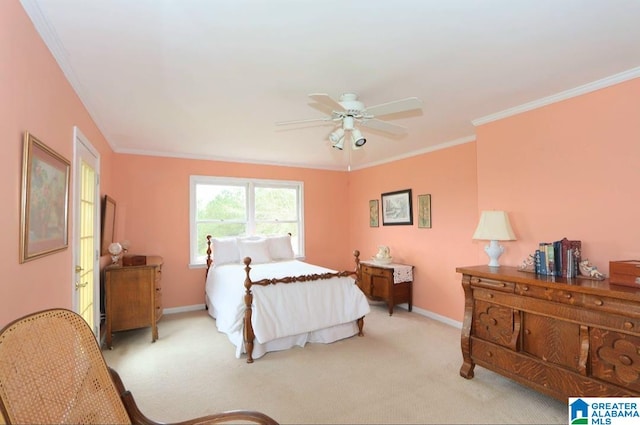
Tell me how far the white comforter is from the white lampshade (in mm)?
1564

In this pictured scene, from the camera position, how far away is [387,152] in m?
4.95

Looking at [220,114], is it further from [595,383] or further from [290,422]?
[595,383]

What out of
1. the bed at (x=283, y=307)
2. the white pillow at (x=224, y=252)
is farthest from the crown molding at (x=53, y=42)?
the white pillow at (x=224, y=252)

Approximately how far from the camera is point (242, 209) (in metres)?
5.43

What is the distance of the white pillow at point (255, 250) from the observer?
4.93 meters

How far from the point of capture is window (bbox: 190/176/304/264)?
16.8 feet

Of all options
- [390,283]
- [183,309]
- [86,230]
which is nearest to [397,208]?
[390,283]

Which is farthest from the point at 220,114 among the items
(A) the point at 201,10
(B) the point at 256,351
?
(B) the point at 256,351

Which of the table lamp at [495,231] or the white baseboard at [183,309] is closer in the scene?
the table lamp at [495,231]

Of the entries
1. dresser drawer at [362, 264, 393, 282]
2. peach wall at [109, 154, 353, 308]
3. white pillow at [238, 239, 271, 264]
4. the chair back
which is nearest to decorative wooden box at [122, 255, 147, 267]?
peach wall at [109, 154, 353, 308]

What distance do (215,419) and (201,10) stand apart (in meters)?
1.89

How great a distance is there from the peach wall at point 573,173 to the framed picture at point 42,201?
3546 mm

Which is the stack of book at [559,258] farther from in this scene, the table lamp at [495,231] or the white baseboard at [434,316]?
the white baseboard at [434,316]

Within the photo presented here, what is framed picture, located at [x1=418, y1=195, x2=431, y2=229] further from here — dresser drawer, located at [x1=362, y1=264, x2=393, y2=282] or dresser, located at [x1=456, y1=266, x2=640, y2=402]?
dresser, located at [x1=456, y1=266, x2=640, y2=402]
